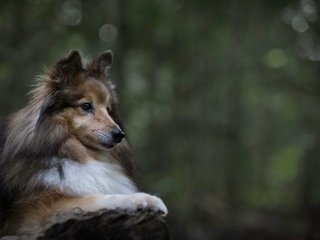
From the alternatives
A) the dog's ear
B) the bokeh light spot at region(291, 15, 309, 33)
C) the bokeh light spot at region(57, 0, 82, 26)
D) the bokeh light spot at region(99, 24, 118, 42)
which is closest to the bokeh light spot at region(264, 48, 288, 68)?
the bokeh light spot at region(291, 15, 309, 33)

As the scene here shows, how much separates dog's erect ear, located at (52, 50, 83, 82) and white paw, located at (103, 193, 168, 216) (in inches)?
51.6

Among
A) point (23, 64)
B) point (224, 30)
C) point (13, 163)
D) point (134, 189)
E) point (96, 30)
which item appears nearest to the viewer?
point (13, 163)

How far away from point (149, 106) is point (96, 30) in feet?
13.6

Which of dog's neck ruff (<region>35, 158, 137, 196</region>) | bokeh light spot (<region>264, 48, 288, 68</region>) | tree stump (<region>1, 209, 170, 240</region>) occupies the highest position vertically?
bokeh light spot (<region>264, 48, 288, 68</region>)

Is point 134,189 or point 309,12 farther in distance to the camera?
point 309,12

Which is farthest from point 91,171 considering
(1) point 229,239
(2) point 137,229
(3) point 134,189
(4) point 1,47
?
(1) point 229,239

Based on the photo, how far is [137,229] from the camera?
16.9 feet

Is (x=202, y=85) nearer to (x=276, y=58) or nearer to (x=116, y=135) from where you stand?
(x=276, y=58)

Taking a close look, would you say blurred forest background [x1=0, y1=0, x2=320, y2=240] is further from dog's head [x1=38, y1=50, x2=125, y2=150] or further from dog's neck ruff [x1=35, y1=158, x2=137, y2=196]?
dog's neck ruff [x1=35, y1=158, x2=137, y2=196]

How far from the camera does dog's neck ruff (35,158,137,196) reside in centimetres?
584

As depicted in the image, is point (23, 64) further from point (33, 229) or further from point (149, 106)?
point (33, 229)

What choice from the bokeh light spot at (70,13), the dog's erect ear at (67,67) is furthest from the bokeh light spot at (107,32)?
the dog's erect ear at (67,67)

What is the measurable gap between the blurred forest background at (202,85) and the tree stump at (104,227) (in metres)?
6.58

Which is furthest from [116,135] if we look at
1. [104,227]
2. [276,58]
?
[276,58]
